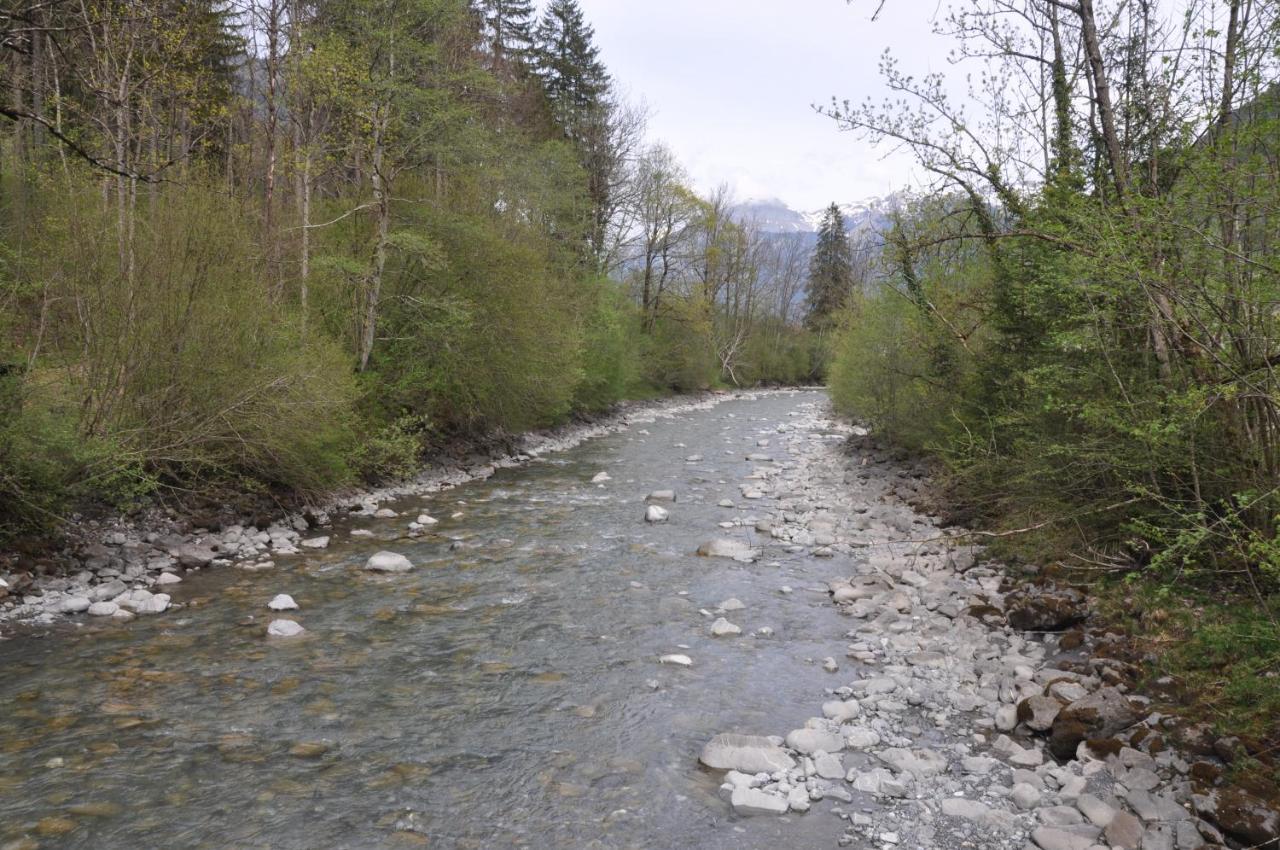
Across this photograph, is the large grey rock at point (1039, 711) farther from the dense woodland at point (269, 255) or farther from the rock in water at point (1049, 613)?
the dense woodland at point (269, 255)

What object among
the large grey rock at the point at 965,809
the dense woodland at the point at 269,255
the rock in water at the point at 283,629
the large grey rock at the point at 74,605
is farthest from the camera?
the dense woodland at the point at 269,255

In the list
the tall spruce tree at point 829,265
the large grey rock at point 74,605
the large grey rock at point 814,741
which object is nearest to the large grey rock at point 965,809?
the large grey rock at point 814,741

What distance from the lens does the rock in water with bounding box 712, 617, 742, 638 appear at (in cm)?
721

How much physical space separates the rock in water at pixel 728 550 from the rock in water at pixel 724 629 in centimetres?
242

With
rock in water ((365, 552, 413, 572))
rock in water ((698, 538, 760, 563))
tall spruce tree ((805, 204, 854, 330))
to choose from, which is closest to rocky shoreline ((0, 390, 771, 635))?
rock in water ((365, 552, 413, 572))

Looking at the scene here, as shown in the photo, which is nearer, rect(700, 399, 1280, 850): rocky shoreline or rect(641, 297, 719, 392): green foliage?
rect(700, 399, 1280, 850): rocky shoreline

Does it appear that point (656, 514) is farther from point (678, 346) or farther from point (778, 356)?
point (778, 356)

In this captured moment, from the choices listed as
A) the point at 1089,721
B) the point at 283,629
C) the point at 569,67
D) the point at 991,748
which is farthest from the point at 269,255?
the point at 569,67

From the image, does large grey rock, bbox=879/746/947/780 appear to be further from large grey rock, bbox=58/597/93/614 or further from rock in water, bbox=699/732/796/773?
large grey rock, bbox=58/597/93/614

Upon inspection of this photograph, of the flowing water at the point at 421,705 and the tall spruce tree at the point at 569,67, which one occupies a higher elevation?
the tall spruce tree at the point at 569,67

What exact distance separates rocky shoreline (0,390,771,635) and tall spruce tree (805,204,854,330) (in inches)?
1835

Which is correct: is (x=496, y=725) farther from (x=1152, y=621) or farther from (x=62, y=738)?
(x=1152, y=621)

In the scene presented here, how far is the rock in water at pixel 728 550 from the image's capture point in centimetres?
988

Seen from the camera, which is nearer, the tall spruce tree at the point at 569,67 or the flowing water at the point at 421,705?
the flowing water at the point at 421,705
